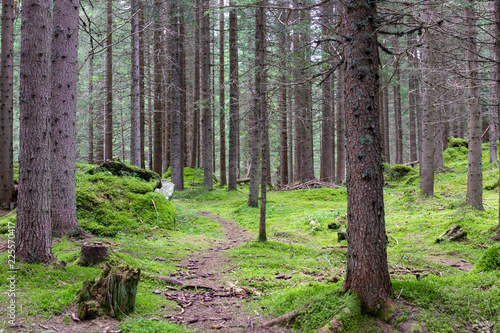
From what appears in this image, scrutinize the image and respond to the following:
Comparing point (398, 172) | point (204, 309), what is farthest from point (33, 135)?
point (398, 172)

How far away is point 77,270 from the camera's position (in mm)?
4473

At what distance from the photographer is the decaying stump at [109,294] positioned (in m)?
3.47

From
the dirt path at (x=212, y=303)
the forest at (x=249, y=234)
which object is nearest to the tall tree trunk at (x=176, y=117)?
the forest at (x=249, y=234)

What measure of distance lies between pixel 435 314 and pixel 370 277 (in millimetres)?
745

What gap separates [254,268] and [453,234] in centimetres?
441

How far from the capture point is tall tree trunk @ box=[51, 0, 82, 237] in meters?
6.29

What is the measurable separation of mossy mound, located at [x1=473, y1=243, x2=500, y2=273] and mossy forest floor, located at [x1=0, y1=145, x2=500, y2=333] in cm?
1

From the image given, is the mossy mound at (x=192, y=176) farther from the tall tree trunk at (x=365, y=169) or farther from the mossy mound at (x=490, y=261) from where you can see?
the tall tree trunk at (x=365, y=169)

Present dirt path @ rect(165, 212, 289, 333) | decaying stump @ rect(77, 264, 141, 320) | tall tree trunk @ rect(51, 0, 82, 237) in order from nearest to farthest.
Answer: decaying stump @ rect(77, 264, 141, 320) → dirt path @ rect(165, 212, 289, 333) → tall tree trunk @ rect(51, 0, 82, 237)

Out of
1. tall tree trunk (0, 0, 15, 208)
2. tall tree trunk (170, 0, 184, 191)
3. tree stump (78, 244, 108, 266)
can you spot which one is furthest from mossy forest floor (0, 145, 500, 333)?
tall tree trunk (170, 0, 184, 191)

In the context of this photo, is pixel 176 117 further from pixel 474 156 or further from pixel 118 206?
pixel 474 156

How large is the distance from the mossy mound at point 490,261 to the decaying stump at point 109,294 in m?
4.32

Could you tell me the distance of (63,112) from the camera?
638 centimetres

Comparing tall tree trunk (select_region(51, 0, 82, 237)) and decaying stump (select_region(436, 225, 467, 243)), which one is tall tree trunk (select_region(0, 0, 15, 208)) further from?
decaying stump (select_region(436, 225, 467, 243))
